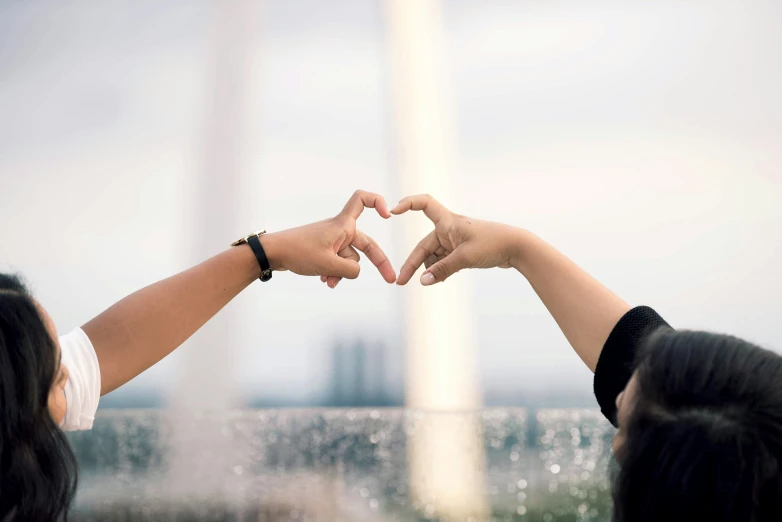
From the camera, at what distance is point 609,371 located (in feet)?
2.41

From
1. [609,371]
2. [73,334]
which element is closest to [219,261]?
[73,334]

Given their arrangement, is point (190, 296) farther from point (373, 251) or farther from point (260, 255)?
point (373, 251)

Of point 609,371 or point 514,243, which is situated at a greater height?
point 514,243

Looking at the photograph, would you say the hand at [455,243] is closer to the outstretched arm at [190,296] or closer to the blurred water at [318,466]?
the outstretched arm at [190,296]

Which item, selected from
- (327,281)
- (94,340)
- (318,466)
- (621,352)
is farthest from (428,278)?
(318,466)

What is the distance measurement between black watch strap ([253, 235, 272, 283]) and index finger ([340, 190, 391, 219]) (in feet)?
0.47

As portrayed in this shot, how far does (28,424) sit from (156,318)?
229mm

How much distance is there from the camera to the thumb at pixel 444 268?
2.97 ft

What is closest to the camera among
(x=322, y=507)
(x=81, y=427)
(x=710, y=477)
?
(x=710, y=477)

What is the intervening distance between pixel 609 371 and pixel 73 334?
56cm

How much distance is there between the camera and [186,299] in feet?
2.71

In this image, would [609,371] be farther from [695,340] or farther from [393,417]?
[393,417]

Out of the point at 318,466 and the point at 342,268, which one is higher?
the point at 342,268

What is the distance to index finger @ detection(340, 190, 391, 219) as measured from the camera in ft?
3.27
